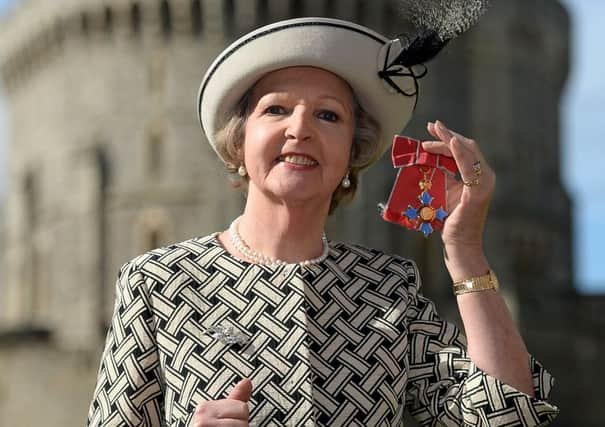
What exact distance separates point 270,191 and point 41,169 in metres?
26.1

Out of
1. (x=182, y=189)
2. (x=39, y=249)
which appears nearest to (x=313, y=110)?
(x=182, y=189)

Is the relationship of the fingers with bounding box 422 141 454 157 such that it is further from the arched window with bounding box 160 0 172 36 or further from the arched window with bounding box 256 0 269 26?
the arched window with bounding box 160 0 172 36

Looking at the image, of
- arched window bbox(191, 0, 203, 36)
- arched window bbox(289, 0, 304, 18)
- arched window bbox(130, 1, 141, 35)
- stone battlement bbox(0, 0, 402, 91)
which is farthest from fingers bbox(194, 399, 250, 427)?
arched window bbox(130, 1, 141, 35)

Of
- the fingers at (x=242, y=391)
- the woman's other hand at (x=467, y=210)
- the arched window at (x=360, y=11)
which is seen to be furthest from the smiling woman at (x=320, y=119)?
the arched window at (x=360, y=11)

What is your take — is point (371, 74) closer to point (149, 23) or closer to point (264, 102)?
point (264, 102)

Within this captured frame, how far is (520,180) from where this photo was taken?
29.9 metres

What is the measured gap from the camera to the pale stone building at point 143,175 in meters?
26.5

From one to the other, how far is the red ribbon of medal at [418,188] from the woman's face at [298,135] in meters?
0.14

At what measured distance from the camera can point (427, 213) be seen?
3.03 m

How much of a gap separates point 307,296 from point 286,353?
16 centimetres

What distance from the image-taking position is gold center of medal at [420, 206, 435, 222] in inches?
119

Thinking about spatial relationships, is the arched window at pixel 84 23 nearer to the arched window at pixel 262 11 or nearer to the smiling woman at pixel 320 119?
the arched window at pixel 262 11

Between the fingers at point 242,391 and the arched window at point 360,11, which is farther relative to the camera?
the arched window at point 360,11

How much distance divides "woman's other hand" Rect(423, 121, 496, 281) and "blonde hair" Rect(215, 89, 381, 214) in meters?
0.26
